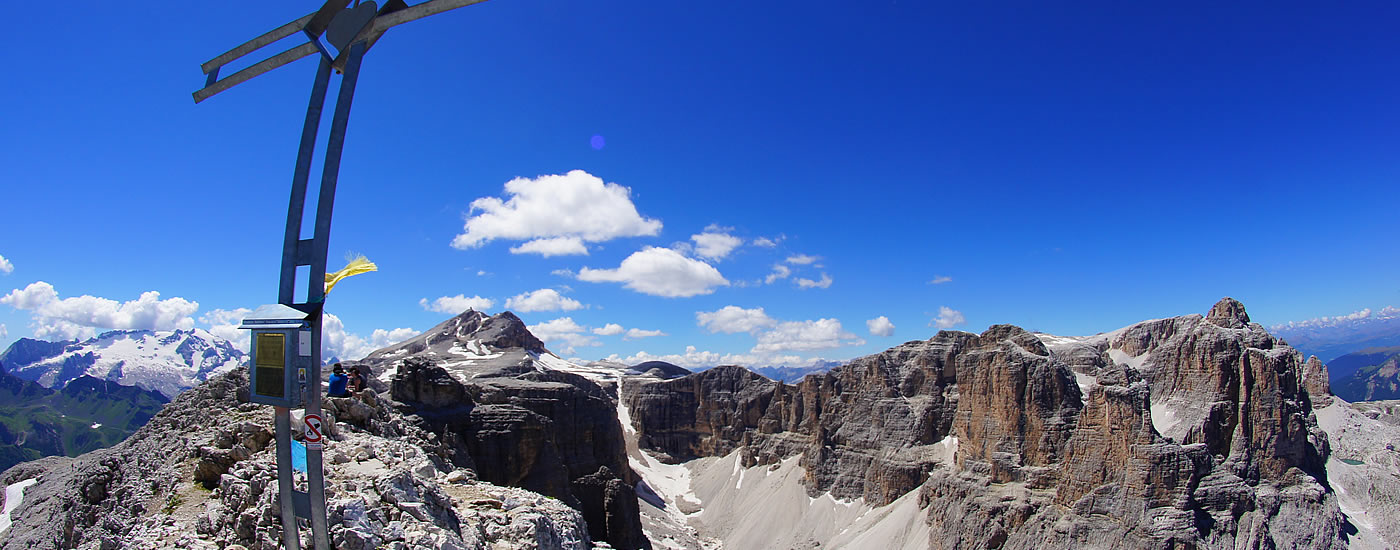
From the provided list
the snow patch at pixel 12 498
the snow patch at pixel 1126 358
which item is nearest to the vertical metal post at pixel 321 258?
the snow patch at pixel 12 498

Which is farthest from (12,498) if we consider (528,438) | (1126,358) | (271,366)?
(1126,358)

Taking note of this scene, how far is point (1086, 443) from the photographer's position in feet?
194

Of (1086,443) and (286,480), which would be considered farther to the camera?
(1086,443)

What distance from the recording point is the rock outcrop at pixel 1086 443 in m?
53.9

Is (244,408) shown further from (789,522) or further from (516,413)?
(789,522)

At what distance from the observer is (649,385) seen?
156875 mm

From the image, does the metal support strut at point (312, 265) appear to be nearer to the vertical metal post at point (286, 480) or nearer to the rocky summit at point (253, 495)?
the vertical metal post at point (286, 480)

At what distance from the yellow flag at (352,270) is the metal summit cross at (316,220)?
1.67ft

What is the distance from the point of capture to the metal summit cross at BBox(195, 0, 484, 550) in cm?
740

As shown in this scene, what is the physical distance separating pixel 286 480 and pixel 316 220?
11.3 ft

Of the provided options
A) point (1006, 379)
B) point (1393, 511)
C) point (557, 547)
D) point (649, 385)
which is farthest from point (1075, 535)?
point (649, 385)

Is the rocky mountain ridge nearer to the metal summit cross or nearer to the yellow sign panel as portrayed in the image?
the metal summit cross

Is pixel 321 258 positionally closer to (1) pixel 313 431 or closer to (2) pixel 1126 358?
(1) pixel 313 431

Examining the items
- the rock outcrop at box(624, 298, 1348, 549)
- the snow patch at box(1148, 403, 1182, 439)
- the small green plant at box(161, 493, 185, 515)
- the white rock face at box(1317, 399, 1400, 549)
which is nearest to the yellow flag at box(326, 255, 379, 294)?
the small green plant at box(161, 493, 185, 515)
